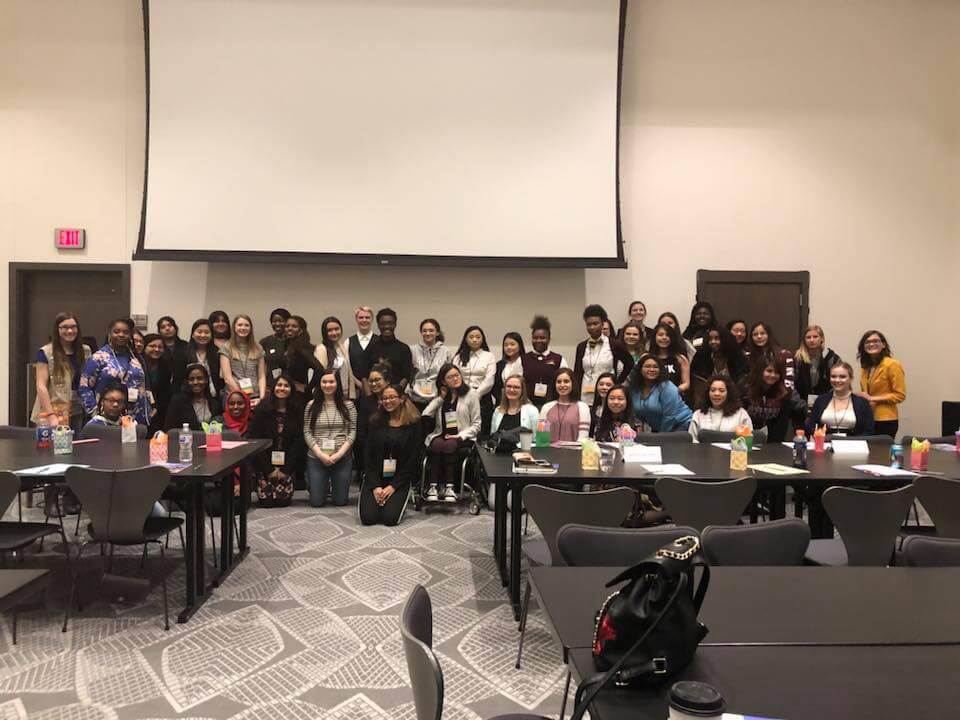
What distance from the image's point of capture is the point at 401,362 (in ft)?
22.7

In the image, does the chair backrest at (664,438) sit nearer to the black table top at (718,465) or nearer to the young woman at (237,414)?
the black table top at (718,465)

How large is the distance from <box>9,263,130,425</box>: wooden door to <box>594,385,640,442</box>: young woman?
17.1 ft

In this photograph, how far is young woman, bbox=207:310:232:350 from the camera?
22.1ft

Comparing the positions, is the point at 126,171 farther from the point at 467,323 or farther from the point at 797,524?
the point at 797,524

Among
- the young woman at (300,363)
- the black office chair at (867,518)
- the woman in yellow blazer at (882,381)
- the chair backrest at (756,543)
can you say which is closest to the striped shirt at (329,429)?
the young woman at (300,363)

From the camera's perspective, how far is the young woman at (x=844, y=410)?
5.62m

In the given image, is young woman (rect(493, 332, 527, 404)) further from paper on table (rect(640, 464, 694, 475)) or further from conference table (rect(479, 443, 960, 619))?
paper on table (rect(640, 464, 694, 475))

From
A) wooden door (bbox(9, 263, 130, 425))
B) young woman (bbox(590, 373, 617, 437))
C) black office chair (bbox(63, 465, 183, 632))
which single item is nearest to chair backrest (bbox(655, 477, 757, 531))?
young woman (bbox(590, 373, 617, 437))

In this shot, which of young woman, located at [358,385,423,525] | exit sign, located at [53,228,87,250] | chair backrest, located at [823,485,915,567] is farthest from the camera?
exit sign, located at [53,228,87,250]

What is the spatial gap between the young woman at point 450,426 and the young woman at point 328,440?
27.7 inches

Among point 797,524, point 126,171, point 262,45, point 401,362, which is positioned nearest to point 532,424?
point 401,362

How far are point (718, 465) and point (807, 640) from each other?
2.48 meters

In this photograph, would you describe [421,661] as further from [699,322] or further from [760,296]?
[760,296]

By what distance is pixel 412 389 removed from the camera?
6824 mm
